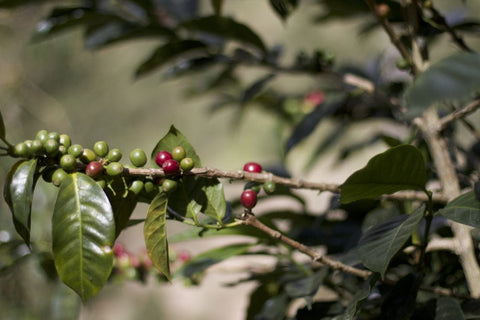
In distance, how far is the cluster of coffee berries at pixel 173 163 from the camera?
45cm

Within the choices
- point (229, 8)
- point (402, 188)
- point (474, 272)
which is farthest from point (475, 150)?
point (229, 8)

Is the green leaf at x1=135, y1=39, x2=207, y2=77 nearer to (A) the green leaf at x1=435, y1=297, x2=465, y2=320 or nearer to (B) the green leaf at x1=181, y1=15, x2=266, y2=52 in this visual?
(B) the green leaf at x1=181, y1=15, x2=266, y2=52

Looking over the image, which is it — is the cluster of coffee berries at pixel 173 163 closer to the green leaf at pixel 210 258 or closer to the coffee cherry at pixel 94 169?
the coffee cherry at pixel 94 169

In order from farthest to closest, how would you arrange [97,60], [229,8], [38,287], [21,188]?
[97,60] < [229,8] < [38,287] < [21,188]

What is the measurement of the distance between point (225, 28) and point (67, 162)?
0.46m

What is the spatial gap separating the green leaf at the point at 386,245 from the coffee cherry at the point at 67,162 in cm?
31

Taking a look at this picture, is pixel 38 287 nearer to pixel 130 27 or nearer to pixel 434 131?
pixel 130 27

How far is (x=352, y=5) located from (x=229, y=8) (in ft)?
15.5

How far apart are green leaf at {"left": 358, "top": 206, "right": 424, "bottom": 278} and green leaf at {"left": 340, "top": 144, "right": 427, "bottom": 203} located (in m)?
0.03

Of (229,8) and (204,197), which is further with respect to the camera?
(229,8)

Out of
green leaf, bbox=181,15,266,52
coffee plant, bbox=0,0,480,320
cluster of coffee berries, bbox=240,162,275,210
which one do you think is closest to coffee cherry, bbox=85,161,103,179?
coffee plant, bbox=0,0,480,320

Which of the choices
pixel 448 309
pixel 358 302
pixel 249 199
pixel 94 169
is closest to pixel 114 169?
pixel 94 169

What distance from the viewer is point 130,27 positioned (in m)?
0.87

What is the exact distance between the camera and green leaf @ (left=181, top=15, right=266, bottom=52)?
2.47ft
